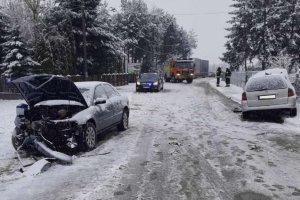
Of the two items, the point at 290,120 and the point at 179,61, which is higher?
the point at 179,61

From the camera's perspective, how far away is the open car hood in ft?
29.1

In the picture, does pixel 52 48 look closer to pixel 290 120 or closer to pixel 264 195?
pixel 290 120

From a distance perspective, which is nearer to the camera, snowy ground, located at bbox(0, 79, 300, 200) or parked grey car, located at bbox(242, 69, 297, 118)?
snowy ground, located at bbox(0, 79, 300, 200)

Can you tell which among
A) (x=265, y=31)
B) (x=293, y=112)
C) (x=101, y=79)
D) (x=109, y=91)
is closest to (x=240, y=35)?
(x=265, y=31)

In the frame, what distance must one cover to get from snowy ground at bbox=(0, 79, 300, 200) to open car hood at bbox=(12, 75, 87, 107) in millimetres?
1330

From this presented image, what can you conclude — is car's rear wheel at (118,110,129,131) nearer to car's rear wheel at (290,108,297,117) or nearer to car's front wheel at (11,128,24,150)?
car's front wheel at (11,128,24,150)

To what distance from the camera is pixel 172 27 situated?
105m

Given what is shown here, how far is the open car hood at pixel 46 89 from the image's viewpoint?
888 centimetres

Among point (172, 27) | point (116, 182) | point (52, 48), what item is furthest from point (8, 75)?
point (172, 27)

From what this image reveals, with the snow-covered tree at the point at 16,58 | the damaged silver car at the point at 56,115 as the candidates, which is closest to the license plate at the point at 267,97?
the damaged silver car at the point at 56,115

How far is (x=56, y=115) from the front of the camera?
29.5ft

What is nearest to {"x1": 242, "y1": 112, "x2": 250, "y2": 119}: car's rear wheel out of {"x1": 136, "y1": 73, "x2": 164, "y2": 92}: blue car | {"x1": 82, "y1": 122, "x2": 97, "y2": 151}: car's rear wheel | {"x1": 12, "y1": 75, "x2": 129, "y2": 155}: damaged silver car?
{"x1": 12, "y1": 75, "x2": 129, "y2": 155}: damaged silver car

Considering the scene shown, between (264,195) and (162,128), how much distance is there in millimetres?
6907

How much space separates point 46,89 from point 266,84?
786 cm
